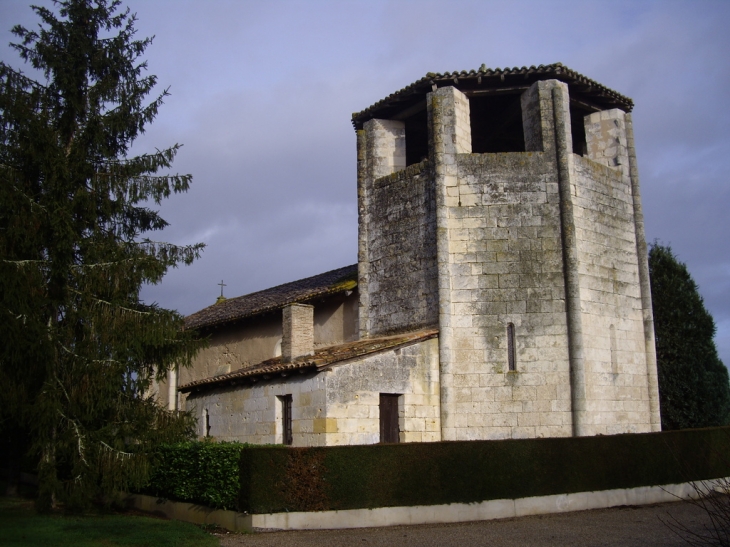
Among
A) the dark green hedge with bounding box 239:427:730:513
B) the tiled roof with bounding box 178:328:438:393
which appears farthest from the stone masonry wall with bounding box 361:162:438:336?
the dark green hedge with bounding box 239:427:730:513

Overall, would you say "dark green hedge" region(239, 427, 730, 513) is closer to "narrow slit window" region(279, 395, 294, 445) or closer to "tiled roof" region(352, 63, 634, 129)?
"narrow slit window" region(279, 395, 294, 445)

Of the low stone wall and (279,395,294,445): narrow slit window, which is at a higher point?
(279,395,294,445): narrow slit window

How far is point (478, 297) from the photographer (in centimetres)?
1614

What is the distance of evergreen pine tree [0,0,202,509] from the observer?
12664 mm

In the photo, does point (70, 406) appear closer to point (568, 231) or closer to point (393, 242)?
point (393, 242)

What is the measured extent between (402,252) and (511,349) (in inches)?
141

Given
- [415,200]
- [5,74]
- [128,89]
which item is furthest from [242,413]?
[5,74]

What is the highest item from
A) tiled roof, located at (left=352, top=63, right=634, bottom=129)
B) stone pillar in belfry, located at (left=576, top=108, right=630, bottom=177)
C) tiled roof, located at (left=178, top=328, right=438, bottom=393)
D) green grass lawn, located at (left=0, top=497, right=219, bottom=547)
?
tiled roof, located at (left=352, top=63, right=634, bottom=129)

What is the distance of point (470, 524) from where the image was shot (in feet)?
40.4

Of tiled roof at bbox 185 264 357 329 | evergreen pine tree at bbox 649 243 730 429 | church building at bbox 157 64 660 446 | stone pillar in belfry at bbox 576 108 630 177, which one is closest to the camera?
church building at bbox 157 64 660 446

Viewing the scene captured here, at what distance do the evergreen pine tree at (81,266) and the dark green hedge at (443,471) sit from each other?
2858 millimetres

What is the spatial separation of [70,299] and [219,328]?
9960 millimetres

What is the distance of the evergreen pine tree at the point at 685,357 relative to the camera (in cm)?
2188

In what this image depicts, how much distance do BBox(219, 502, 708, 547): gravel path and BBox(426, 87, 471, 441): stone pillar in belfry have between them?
134 inches
